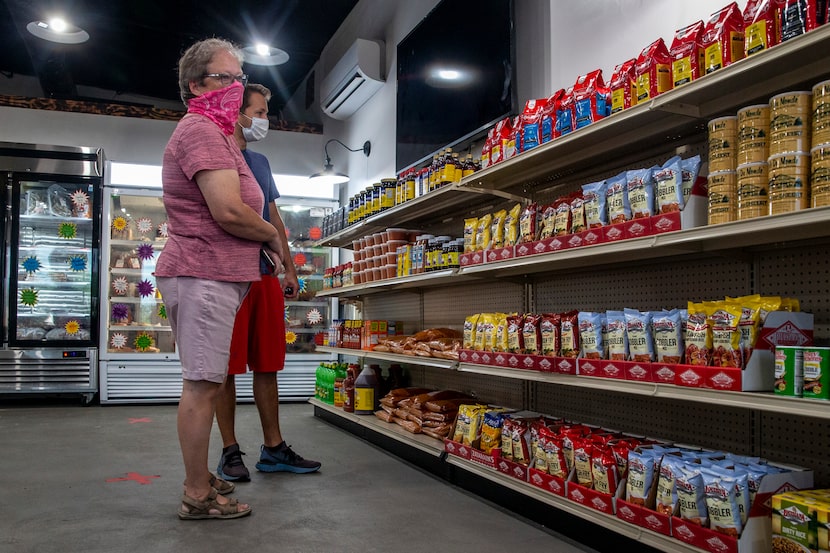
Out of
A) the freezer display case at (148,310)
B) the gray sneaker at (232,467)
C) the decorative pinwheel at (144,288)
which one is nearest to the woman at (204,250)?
the gray sneaker at (232,467)

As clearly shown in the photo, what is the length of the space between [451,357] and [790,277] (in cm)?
181

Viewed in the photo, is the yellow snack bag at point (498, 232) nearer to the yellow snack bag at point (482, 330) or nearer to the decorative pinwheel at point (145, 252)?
the yellow snack bag at point (482, 330)

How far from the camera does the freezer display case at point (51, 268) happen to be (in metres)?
6.59

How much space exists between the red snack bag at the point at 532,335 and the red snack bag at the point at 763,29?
1339 mm

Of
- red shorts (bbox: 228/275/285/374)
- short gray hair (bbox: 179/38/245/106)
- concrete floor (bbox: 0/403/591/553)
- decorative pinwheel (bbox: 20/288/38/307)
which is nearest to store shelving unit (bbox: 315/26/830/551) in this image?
concrete floor (bbox: 0/403/591/553)

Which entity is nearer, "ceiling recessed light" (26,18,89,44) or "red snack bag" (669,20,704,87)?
"red snack bag" (669,20,704,87)

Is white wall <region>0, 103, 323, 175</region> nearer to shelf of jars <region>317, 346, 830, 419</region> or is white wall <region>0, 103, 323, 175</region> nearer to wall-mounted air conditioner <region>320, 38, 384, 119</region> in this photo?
wall-mounted air conditioner <region>320, 38, 384, 119</region>

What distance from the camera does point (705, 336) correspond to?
6.63 feet

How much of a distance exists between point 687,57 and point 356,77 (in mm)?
4377

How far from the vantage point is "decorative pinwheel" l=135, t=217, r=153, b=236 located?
23.5 feet

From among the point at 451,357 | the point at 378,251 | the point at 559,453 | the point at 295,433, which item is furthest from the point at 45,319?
the point at 559,453

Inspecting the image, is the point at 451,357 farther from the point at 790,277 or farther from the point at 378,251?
the point at 790,277

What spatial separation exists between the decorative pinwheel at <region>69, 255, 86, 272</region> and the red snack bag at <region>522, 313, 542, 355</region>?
5.61m

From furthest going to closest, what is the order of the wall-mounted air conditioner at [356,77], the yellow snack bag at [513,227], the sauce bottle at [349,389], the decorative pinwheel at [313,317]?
the decorative pinwheel at [313,317] → the wall-mounted air conditioner at [356,77] → the sauce bottle at [349,389] → the yellow snack bag at [513,227]
